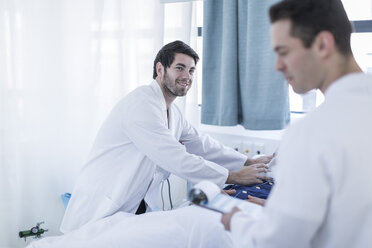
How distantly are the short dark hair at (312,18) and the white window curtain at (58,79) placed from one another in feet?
5.19

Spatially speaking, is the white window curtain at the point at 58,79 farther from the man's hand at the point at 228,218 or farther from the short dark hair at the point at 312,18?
the short dark hair at the point at 312,18

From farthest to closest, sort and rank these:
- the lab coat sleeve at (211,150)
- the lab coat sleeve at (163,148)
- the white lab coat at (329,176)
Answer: the lab coat sleeve at (211,150), the lab coat sleeve at (163,148), the white lab coat at (329,176)

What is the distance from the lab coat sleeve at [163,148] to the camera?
1603 mm

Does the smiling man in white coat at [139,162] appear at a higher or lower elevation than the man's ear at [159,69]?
lower

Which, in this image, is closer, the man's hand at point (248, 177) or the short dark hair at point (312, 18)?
the short dark hair at point (312, 18)

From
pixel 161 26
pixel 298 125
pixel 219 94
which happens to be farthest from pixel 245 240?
pixel 161 26

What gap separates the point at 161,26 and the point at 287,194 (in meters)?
1.99

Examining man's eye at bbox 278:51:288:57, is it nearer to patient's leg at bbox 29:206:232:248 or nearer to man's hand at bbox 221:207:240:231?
man's hand at bbox 221:207:240:231

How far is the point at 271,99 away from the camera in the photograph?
221 centimetres

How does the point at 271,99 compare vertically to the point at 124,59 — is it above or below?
below

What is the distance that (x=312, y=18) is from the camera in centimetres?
77

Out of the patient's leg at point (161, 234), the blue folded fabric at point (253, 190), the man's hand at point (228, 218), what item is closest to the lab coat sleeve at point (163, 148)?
the blue folded fabric at point (253, 190)

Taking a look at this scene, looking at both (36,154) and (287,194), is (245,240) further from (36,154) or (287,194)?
(36,154)

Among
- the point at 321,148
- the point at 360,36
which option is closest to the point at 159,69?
the point at 360,36
